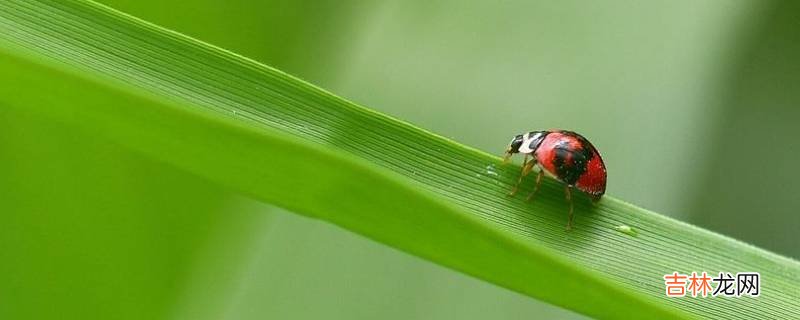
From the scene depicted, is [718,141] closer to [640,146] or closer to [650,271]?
[640,146]

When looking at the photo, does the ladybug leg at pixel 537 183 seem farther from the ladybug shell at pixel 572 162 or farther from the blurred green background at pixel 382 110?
the blurred green background at pixel 382 110

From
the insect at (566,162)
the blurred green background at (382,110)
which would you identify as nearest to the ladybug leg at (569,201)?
the insect at (566,162)

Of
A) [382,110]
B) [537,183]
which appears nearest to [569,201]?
[537,183]

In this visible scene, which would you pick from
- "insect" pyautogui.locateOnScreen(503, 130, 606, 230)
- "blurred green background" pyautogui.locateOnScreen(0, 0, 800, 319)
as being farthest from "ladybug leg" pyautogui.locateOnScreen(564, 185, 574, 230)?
"blurred green background" pyautogui.locateOnScreen(0, 0, 800, 319)

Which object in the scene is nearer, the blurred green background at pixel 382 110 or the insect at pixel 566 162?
the insect at pixel 566 162

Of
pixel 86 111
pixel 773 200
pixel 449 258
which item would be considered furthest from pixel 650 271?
pixel 773 200

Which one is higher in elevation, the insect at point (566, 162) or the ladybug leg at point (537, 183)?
the insect at point (566, 162)
